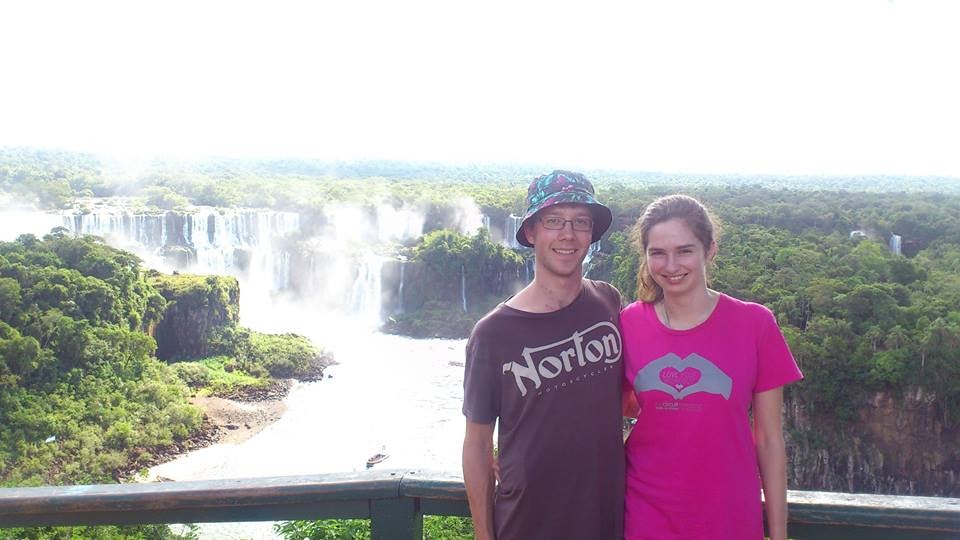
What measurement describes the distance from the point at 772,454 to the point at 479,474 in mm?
929

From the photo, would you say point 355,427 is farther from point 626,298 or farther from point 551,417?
point 551,417

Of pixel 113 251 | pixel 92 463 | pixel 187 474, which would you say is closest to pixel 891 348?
pixel 187 474

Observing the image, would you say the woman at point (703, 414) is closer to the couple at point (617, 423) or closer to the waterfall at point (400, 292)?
the couple at point (617, 423)

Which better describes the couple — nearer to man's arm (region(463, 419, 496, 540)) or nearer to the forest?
man's arm (region(463, 419, 496, 540))

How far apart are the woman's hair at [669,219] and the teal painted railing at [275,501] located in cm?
81

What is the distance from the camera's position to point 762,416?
8.13ft

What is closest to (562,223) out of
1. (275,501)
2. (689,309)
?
(689,309)

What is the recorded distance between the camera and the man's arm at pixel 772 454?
93.7 inches

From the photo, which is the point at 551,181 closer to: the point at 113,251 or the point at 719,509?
the point at 719,509

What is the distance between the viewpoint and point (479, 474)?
2.39 metres

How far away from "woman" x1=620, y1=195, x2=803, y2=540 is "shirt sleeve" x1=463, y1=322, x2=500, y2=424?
45cm

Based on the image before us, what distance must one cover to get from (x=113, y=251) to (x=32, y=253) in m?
3.46

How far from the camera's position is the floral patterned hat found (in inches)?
102

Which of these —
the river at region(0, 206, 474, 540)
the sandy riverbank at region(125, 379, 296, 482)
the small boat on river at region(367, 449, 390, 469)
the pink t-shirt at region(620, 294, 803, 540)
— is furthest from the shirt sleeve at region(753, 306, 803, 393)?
the sandy riverbank at region(125, 379, 296, 482)
